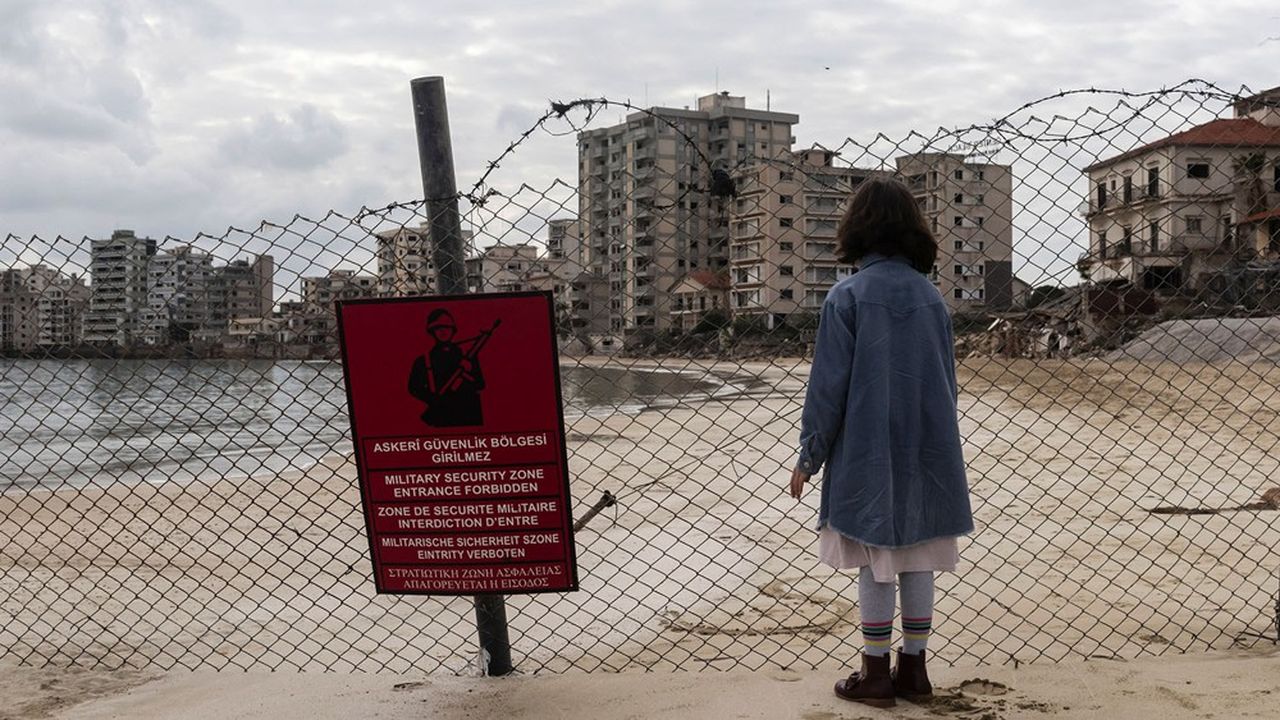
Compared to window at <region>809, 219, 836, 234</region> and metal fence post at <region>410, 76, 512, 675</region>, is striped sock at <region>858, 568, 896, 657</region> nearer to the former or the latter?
metal fence post at <region>410, 76, 512, 675</region>

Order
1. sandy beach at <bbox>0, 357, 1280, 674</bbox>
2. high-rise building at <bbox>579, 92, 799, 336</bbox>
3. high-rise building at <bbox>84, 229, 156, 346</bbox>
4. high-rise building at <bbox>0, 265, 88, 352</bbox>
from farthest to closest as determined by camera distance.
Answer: sandy beach at <bbox>0, 357, 1280, 674</bbox> < high-rise building at <bbox>0, 265, 88, 352</bbox> < high-rise building at <bbox>84, 229, 156, 346</bbox> < high-rise building at <bbox>579, 92, 799, 336</bbox>

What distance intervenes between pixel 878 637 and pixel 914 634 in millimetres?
136

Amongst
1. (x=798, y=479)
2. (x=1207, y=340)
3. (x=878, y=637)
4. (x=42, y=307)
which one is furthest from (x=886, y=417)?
(x=42, y=307)

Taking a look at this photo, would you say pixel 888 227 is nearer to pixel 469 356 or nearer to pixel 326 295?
pixel 469 356

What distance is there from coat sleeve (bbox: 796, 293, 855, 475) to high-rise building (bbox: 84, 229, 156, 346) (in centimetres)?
259

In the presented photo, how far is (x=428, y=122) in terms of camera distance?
3.97 meters

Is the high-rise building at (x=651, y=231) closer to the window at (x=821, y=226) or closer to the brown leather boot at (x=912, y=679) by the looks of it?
the window at (x=821, y=226)

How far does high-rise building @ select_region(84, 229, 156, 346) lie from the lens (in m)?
4.43

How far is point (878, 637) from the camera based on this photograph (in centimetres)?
365

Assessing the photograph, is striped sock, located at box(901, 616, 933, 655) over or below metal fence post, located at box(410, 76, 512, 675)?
below

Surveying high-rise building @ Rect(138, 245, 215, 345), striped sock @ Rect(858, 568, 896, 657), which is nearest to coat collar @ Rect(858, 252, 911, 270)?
striped sock @ Rect(858, 568, 896, 657)

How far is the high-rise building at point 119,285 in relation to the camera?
14.5ft

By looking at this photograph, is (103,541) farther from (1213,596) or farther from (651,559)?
(1213,596)

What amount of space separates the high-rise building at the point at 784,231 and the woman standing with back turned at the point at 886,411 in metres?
0.30
